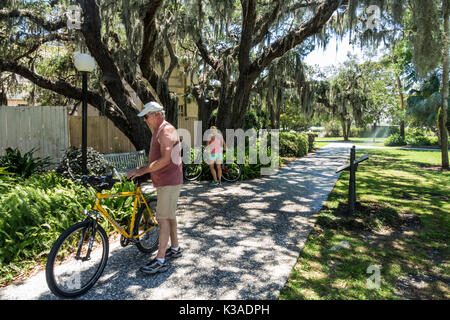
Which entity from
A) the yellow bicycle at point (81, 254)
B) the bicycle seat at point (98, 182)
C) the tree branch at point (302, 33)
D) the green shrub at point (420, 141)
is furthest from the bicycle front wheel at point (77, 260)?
the green shrub at point (420, 141)

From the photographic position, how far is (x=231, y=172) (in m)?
9.10

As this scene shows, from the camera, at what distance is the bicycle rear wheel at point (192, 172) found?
9.16 m

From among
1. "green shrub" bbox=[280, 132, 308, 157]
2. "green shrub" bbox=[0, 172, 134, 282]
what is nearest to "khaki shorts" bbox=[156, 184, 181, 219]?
"green shrub" bbox=[0, 172, 134, 282]

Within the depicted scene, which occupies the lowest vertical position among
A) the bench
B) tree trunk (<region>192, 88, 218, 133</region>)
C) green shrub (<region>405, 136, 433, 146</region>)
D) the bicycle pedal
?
the bicycle pedal

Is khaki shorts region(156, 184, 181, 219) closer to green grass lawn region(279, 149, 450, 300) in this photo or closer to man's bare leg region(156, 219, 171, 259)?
man's bare leg region(156, 219, 171, 259)

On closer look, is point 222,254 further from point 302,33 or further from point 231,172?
point 302,33

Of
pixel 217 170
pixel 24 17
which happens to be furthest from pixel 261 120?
pixel 24 17

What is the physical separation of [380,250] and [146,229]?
10.2ft

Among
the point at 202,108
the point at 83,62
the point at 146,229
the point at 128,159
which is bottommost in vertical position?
the point at 146,229

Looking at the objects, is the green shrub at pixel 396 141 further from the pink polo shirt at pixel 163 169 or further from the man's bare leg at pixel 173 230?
the pink polo shirt at pixel 163 169

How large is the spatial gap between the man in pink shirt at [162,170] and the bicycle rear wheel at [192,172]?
557 centimetres

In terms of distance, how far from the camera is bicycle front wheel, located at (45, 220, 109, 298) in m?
2.85

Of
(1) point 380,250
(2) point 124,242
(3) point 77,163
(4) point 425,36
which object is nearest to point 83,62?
(3) point 77,163

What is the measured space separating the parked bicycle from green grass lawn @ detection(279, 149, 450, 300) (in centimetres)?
290
